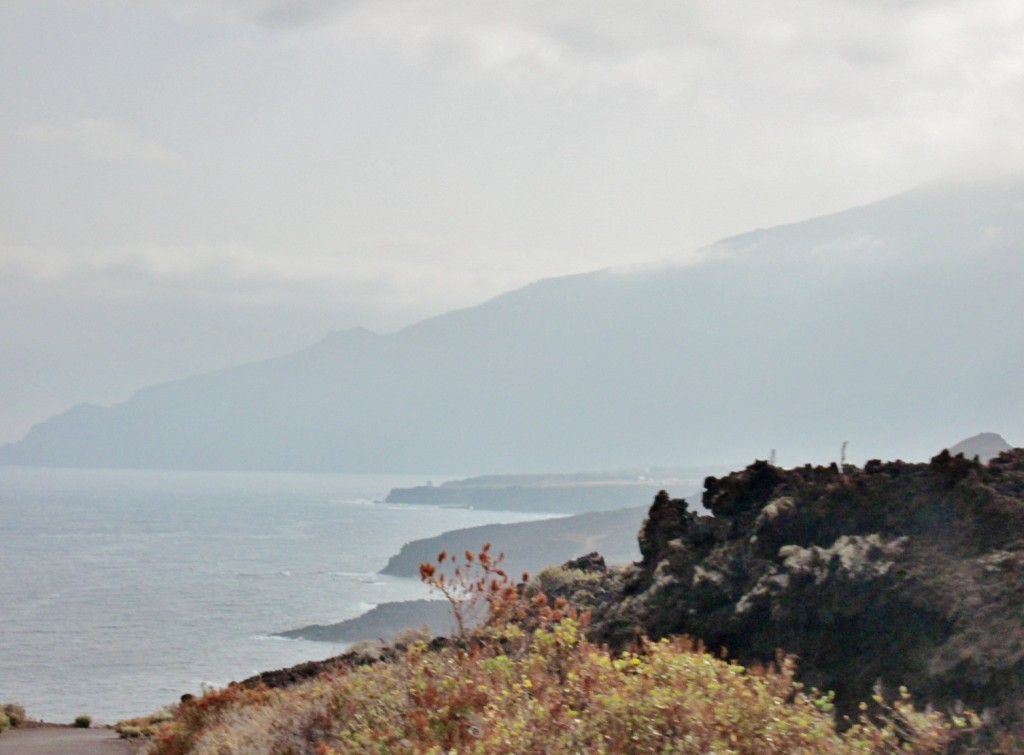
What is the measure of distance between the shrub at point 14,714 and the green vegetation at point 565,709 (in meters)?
11.3

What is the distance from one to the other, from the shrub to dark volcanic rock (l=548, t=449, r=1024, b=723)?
14.2m

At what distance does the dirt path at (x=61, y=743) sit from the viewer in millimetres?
15148

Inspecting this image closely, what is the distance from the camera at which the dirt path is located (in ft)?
49.7

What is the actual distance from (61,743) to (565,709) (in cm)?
1202

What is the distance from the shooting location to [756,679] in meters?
6.87

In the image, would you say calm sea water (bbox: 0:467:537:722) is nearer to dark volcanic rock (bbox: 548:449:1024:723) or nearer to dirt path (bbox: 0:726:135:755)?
dirt path (bbox: 0:726:135:755)

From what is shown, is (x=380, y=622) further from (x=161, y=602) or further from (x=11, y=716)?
(x=11, y=716)

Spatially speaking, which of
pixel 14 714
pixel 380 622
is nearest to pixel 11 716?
pixel 14 714

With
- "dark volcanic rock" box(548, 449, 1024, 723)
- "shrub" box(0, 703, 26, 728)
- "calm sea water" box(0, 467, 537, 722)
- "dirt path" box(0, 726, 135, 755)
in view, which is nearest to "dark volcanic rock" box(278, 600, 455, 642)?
"calm sea water" box(0, 467, 537, 722)

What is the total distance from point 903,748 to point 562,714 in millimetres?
2066

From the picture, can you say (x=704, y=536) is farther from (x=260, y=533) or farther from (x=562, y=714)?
(x=260, y=533)

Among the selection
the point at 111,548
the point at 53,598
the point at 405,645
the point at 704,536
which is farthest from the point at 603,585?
the point at 111,548

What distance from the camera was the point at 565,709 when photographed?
22.7ft

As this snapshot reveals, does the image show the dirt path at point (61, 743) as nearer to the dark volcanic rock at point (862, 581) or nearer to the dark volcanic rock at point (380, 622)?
the dark volcanic rock at point (862, 581)
